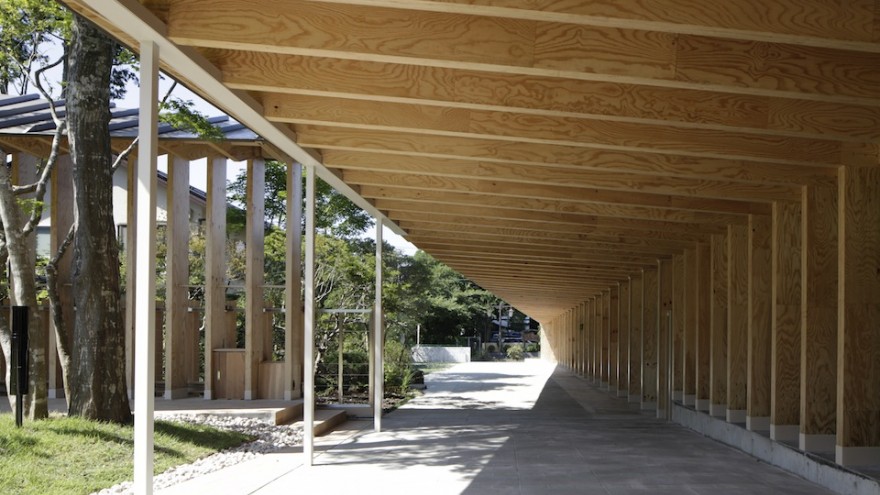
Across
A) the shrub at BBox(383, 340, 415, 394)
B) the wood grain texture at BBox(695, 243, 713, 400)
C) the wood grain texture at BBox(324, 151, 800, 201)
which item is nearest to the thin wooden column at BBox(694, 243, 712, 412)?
the wood grain texture at BBox(695, 243, 713, 400)

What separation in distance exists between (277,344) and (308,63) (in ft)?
57.4

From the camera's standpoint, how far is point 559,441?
1132 cm

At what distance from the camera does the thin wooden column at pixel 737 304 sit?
34.6 ft

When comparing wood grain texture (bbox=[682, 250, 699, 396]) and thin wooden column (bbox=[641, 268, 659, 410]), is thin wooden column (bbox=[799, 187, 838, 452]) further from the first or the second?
thin wooden column (bbox=[641, 268, 659, 410])

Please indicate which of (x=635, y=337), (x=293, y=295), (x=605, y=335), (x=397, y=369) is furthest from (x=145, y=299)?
(x=605, y=335)

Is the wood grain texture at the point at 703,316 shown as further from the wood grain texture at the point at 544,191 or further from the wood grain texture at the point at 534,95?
the wood grain texture at the point at 534,95

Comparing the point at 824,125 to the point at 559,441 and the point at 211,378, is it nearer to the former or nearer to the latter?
the point at 559,441

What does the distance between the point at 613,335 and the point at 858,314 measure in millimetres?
Result: 13382

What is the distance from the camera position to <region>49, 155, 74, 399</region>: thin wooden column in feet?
51.5

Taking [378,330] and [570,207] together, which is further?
[378,330]

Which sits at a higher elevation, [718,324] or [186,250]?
[186,250]

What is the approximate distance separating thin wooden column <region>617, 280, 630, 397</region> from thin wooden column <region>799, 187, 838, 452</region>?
34.1ft

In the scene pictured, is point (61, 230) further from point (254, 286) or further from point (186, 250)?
point (254, 286)

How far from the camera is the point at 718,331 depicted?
11.5 meters
